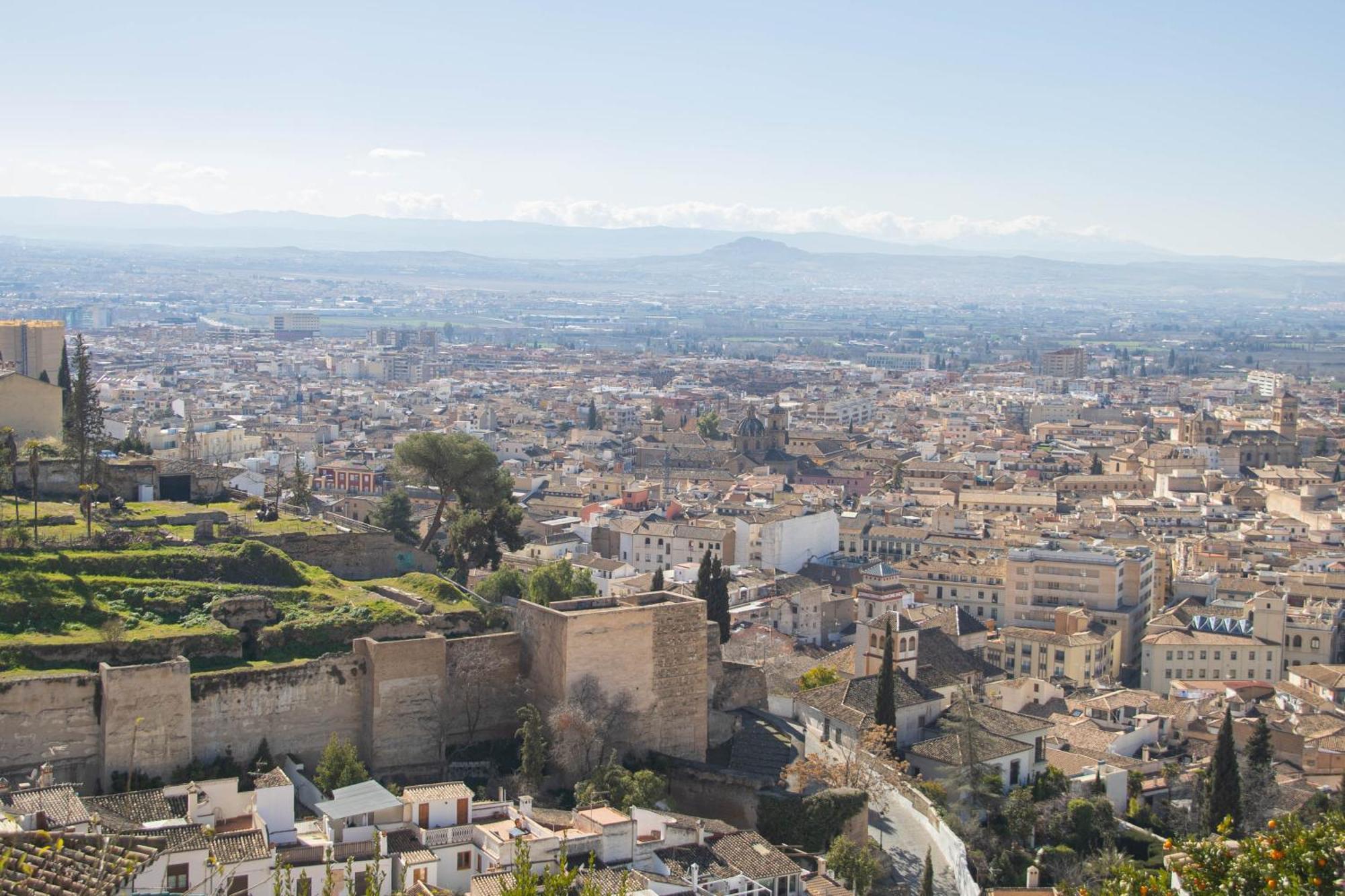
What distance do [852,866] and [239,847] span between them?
7.15m

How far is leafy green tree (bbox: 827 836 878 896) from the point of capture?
18828mm

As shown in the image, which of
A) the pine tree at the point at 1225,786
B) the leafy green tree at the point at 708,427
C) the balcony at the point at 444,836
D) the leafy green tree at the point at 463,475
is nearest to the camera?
the balcony at the point at 444,836

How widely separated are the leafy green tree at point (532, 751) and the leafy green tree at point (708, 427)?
58274 mm

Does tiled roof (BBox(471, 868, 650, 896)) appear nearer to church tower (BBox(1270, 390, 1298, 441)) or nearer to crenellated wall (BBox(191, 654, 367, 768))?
crenellated wall (BBox(191, 654, 367, 768))

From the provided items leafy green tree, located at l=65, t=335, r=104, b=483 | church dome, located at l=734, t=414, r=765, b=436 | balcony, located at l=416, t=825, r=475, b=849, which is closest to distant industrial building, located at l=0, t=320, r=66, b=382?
leafy green tree, located at l=65, t=335, r=104, b=483

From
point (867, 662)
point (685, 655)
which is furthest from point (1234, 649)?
point (685, 655)

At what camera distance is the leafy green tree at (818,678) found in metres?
26.6

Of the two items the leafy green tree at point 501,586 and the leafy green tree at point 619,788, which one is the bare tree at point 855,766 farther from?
the leafy green tree at point 501,586

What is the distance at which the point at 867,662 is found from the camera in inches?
1065

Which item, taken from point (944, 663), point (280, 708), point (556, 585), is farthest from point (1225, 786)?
point (280, 708)

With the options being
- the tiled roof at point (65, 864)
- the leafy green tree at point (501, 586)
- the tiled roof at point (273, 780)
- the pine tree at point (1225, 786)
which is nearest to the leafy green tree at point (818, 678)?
the leafy green tree at point (501, 586)

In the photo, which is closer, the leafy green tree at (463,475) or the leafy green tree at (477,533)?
the leafy green tree at (477,533)

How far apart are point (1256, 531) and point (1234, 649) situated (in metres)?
17.4

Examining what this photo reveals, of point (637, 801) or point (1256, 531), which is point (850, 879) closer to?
point (637, 801)
